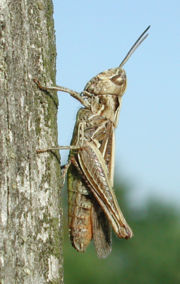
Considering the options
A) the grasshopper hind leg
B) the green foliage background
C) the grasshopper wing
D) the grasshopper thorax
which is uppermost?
the grasshopper thorax

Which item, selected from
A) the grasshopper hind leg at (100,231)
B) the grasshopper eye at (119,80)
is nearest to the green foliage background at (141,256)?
the grasshopper eye at (119,80)

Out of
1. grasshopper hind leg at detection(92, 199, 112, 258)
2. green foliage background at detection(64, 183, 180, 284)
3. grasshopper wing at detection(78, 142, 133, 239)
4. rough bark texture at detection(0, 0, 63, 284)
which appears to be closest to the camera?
rough bark texture at detection(0, 0, 63, 284)

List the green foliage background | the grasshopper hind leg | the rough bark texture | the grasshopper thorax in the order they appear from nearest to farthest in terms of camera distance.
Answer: the rough bark texture → the grasshopper hind leg → the grasshopper thorax → the green foliage background

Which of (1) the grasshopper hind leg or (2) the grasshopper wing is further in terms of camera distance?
(1) the grasshopper hind leg

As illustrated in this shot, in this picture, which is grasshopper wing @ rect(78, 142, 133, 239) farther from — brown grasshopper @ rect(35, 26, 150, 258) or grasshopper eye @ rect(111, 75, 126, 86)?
grasshopper eye @ rect(111, 75, 126, 86)

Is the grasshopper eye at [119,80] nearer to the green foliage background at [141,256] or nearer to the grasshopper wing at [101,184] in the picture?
the grasshopper wing at [101,184]

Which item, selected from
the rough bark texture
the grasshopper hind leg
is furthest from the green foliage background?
the rough bark texture
